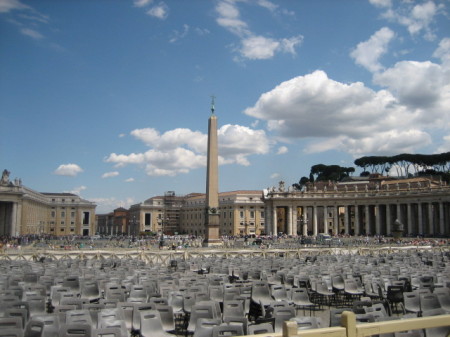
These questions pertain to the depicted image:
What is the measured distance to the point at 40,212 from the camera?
122 m

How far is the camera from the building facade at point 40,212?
94.2m

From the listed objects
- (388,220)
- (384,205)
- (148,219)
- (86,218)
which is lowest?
(388,220)

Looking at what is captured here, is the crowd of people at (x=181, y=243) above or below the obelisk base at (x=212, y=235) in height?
below

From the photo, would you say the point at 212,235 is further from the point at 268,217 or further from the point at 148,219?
the point at 148,219

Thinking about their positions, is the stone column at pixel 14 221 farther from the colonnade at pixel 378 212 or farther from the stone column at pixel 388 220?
the stone column at pixel 388 220

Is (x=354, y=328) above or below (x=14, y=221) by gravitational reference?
below

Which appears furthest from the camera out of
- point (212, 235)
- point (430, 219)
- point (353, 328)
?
point (430, 219)

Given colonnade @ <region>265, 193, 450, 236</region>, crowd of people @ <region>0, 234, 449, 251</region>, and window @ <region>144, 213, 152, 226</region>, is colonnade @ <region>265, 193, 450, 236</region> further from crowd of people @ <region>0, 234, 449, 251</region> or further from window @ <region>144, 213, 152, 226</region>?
window @ <region>144, 213, 152, 226</region>

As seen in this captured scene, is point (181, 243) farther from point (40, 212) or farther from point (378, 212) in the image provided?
point (40, 212)

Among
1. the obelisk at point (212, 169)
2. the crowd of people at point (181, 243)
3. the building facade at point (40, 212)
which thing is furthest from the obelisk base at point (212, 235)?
the building facade at point (40, 212)

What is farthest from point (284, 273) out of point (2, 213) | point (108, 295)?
point (2, 213)

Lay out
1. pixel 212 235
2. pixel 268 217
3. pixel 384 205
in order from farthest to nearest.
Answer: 1. pixel 268 217
2. pixel 384 205
3. pixel 212 235

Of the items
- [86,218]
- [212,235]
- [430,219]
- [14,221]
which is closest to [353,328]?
[212,235]

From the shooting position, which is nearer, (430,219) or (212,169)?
(212,169)
